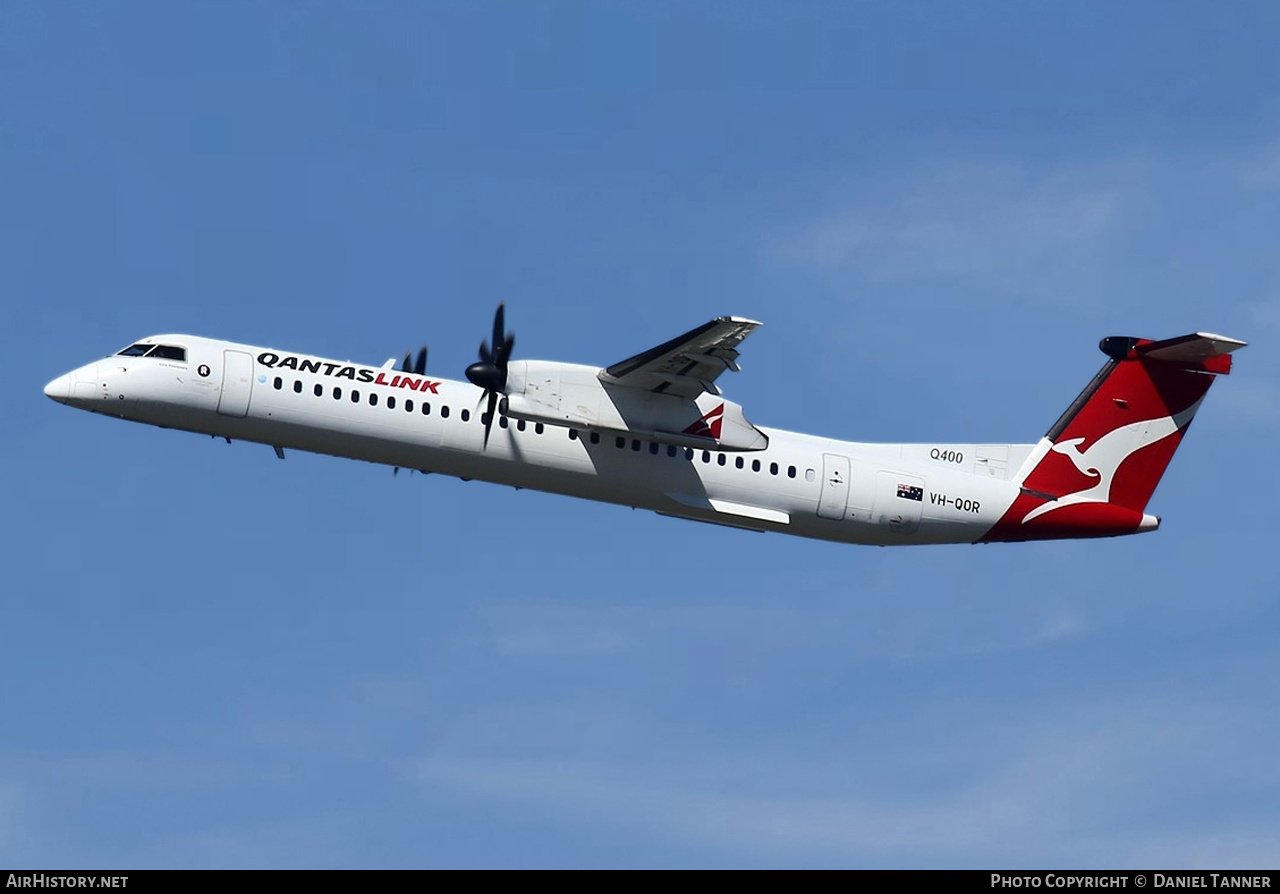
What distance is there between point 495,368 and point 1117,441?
46.6 feet

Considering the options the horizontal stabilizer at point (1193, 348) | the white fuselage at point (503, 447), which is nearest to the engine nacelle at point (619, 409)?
the white fuselage at point (503, 447)

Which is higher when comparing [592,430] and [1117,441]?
[1117,441]

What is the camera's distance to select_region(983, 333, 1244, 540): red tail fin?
34.9 meters

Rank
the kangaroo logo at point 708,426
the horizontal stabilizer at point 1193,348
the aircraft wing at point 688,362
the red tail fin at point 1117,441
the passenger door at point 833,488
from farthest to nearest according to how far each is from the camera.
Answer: the red tail fin at point 1117,441
the horizontal stabilizer at point 1193,348
the passenger door at point 833,488
the kangaroo logo at point 708,426
the aircraft wing at point 688,362

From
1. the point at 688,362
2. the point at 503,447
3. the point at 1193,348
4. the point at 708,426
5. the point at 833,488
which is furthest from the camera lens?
the point at 1193,348

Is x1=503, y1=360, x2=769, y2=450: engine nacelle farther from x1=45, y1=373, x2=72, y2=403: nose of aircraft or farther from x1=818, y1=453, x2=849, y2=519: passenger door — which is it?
x1=45, y1=373, x2=72, y2=403: nose of aircraft

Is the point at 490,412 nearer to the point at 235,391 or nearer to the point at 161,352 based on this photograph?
the point at 235,391

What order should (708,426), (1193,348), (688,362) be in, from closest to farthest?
(688,362), (708,426), (1193,348)

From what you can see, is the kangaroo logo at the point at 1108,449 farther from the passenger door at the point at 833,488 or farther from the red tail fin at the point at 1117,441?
the passenger door at the point at 833,488

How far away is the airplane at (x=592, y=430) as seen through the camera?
103ft

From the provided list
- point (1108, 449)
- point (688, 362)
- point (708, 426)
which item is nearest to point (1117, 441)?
point (1108, 449)

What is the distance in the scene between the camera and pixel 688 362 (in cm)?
3103

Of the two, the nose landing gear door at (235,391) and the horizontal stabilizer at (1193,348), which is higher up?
the horizontal stabilizer at (1193,348)

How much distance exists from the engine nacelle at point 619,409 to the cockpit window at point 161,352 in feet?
21.5
